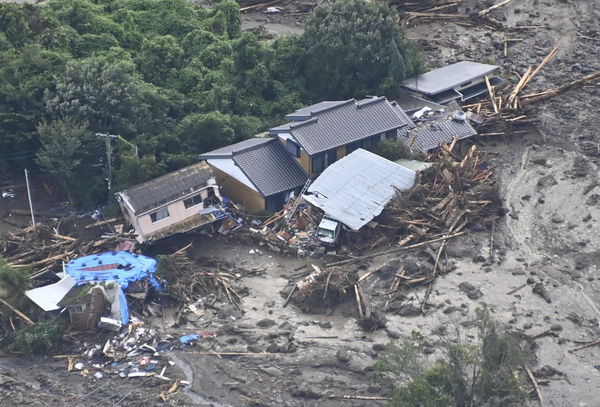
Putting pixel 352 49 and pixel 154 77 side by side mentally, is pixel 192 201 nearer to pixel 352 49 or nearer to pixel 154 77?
pixel 154 77

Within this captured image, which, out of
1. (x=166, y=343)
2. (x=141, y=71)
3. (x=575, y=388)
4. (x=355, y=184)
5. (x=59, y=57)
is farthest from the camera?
(x=141, y=71)

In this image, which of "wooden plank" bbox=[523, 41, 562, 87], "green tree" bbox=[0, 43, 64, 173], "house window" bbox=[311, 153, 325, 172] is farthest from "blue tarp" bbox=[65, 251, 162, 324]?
"wooden plank" bbox=[523, 41, 562, 87]

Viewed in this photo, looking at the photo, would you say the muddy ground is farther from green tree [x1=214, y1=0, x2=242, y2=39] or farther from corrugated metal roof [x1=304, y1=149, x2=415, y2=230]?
green tree [x1=214, y1=0, x2=242, y2=39]

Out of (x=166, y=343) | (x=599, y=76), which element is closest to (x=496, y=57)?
(x=599, y=76)

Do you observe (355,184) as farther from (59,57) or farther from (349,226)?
(59,57)

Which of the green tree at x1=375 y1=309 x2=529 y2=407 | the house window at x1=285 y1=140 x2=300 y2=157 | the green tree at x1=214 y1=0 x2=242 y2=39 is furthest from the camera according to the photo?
the green tree at x1=214 y1=0 x2=242 y2=39

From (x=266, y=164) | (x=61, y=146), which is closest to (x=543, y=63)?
(x=266, y=164)
